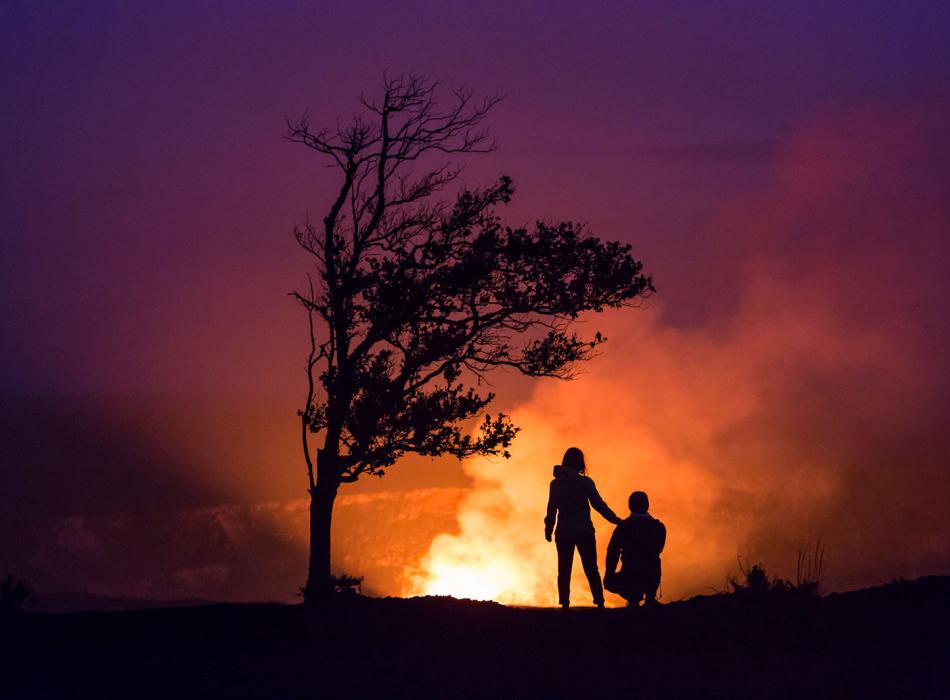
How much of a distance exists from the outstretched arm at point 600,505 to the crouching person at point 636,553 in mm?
513

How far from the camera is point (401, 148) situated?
84.8 ft

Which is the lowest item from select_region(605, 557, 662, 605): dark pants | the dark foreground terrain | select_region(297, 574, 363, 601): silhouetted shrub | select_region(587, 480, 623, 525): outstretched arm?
the dark foreground terrain

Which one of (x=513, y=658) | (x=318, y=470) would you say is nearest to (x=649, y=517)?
(x=513, y=658)

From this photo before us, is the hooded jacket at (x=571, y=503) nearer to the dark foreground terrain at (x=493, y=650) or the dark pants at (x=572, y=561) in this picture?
the dark pants at (x=572, y=561)

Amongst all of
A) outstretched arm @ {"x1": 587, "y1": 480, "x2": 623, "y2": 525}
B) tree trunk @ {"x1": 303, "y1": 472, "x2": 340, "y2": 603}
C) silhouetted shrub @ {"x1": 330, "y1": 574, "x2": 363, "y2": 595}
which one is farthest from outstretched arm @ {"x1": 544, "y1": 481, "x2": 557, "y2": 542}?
silhouetted shrub @ {"x1": 330, "y1": 574, "x2": 363, "y2": 595}

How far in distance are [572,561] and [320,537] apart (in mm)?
6924

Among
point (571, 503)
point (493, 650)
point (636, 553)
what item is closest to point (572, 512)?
point (571, 503)

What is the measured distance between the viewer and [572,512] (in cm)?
Result: 1917

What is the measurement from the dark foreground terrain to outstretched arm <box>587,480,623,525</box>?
1595 millimetres

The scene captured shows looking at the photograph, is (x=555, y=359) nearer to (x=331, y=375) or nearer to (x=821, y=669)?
(x=331, y=375)

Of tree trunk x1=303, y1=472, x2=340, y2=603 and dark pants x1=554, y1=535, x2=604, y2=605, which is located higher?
tree trunk x1=303, y1=472, x2=340, y2=603

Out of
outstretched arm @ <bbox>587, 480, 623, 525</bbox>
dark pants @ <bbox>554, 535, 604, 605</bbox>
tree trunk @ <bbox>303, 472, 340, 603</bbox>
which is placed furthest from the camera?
tree trunk @ <bbox>303, 472, 340, 603</bbox>

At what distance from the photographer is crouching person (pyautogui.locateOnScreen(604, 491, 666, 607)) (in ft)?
60.1

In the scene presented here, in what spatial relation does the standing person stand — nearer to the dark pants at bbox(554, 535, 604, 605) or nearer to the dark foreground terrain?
the dark pants at bbox(554, 535, 604, 605)
